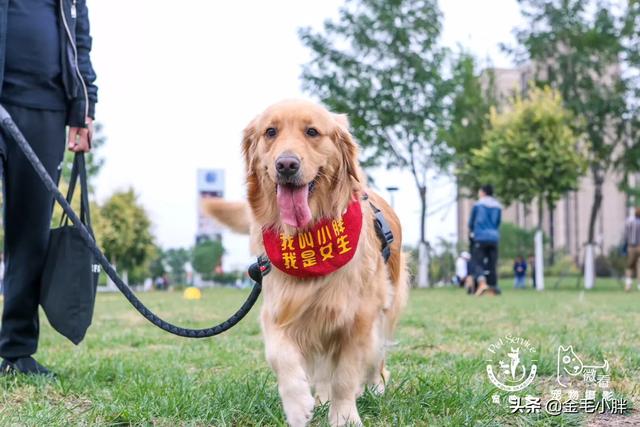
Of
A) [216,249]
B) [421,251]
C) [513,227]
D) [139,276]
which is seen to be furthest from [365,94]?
[216,249]

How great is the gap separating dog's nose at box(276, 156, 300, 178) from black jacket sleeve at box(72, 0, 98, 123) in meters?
1.69

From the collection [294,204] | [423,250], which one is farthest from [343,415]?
[423,250]

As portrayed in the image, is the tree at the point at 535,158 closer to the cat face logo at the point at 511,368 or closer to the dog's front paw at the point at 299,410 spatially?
the cat face logo at the point at 511,368

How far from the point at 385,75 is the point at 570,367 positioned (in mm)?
21374

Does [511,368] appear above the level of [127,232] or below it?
below

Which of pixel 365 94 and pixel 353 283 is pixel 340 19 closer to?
pixel 365 94

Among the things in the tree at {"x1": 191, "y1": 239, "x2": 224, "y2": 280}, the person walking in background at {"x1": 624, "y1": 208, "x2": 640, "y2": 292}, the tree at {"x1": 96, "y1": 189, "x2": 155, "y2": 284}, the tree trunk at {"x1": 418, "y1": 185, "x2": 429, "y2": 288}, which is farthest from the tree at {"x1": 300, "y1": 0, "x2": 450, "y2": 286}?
the tree at {"x1": 191, "y1": 239, "x2": 224, "y2": 280}

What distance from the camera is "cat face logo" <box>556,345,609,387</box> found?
13.0ft

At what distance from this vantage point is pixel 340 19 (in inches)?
991

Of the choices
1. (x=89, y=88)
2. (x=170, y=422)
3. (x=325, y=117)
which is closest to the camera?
(x=170, y=422)

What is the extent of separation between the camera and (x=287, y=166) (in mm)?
2857

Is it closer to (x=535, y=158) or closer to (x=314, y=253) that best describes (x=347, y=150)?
(x=314, y=253)

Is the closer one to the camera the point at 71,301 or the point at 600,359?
the point at 71,301

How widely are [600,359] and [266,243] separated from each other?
2.63m
